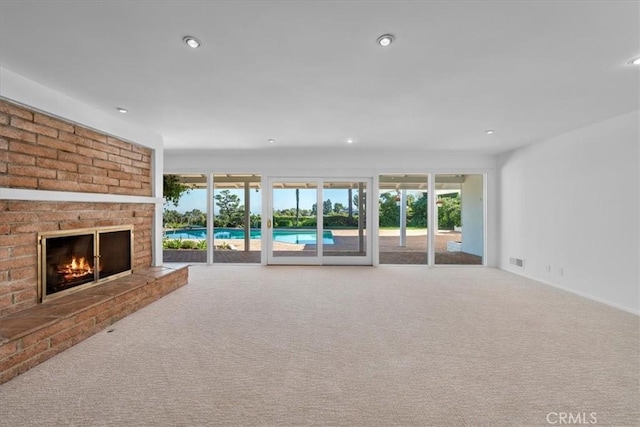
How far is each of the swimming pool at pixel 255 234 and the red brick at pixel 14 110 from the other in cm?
425

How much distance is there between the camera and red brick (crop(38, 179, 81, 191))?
2.96 meters

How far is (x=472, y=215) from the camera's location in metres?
7.55

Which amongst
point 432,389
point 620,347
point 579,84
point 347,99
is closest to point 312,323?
point 432,389

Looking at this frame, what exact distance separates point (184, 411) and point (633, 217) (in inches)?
206

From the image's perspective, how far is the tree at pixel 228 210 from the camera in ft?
23.2

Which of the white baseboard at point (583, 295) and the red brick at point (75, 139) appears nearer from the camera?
the red brick at point (75, 139)

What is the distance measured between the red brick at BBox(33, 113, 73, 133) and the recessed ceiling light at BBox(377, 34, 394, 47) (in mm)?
3432

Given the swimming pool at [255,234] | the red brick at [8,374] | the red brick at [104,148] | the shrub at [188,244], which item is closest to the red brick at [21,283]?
the red brick at [8,374]

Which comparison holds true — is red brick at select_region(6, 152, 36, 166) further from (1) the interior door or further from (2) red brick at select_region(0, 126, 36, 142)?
(1) the interior door

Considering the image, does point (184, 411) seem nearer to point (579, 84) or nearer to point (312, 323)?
point (312, 323)

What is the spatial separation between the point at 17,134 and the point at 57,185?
594mm

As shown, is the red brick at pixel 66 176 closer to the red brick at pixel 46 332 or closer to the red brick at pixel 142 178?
the red brick at pixel 142 178

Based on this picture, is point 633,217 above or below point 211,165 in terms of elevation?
below

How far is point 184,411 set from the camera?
1793mm
